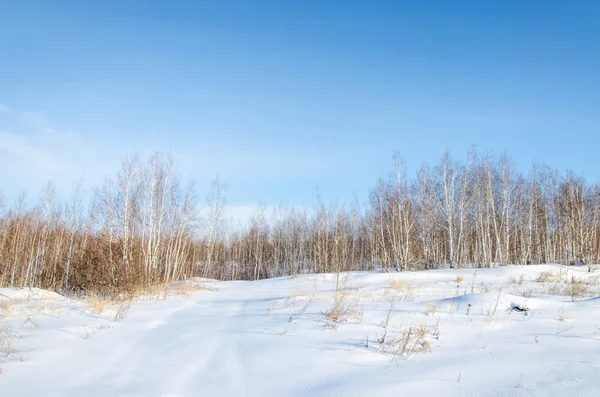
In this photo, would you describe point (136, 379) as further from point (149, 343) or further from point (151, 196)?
point (151, 196)

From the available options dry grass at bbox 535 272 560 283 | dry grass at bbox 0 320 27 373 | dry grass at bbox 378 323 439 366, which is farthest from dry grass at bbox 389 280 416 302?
dry grass at bbox 0 320 27 373

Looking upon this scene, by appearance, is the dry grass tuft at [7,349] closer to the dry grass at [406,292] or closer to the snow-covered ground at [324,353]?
the snow-covered ground at [324,353]

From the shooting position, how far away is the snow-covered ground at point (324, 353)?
3.16 meters

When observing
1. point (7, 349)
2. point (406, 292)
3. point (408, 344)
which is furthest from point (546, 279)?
point (7, 349)

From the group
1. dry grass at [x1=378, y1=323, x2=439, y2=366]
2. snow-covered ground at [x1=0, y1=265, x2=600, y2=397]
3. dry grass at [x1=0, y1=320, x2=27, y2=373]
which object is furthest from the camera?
dry grass at [x1=0, y1=320, x2=27, y2=373]

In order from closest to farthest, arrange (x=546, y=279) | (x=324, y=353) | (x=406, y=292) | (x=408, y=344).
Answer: (x=324, y=353)
(x=408, y=344)
(x=406, y=292)
(x=546, y=279)

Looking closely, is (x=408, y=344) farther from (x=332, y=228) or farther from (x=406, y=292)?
(x=332, y=228)

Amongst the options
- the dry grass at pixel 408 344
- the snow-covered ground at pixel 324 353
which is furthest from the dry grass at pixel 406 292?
the dry grass at pixel 408 344

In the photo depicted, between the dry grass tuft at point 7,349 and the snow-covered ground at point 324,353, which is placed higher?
the snow-covered ground at point 324,353

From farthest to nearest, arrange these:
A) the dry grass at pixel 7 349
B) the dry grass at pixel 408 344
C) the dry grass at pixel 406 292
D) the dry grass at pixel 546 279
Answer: the dry grass at pixel 546 279, the dry grass at pixel 406 292, the dry grass at pixel 7 349, the dry grass at pixel 408 344

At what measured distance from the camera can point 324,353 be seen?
13.2 ft

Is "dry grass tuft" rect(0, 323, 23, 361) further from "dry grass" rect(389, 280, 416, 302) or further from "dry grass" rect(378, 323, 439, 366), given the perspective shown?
"dry grass" rect(389, 280, 416, 302)

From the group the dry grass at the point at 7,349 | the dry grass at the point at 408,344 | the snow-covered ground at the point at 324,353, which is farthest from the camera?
the dry grass at the point at 7,349

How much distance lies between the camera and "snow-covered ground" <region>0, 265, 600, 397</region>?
316cm
